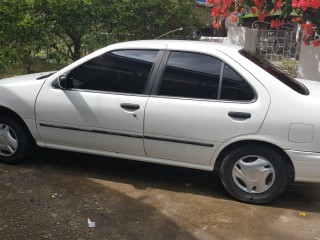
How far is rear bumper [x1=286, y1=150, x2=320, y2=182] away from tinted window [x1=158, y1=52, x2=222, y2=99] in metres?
0.96

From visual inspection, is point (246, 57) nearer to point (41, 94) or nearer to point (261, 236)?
point (261, 236)

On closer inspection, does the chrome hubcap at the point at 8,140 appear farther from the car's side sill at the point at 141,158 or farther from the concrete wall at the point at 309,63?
the concrete wall at the point at 309,63

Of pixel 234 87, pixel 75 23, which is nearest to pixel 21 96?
pixel 234 87

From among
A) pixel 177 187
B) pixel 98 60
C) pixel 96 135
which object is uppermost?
pixel 98 60

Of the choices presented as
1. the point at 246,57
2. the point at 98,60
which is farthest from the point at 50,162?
the point at 246,57

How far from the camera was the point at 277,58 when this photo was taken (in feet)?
33.7

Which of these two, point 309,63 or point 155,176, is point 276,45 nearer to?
point 309,63

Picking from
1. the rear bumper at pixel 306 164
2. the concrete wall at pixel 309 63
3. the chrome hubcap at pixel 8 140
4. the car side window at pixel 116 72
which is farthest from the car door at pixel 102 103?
the concrete wall at pixel 309 63

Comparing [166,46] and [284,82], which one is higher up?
[166,46]

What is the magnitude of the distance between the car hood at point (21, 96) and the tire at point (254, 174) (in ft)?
7.38

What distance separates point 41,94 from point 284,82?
264cm

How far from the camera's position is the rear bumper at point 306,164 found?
3949mm

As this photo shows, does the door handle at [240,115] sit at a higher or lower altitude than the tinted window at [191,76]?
lower

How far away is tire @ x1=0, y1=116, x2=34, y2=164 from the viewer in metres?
4.91
